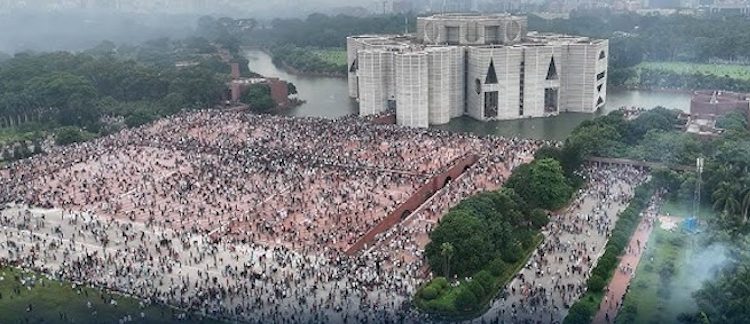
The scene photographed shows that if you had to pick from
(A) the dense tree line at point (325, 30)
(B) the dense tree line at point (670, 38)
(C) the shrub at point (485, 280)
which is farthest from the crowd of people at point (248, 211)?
(A) the dense tree line at point (325, 30)

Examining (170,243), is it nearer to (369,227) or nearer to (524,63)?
(369,227)

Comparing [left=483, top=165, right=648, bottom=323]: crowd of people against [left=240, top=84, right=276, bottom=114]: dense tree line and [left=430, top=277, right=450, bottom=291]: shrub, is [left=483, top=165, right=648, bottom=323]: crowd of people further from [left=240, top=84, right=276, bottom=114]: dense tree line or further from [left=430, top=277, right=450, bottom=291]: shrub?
[left=240, top=84, right=276, bottom=114]: dense tree line

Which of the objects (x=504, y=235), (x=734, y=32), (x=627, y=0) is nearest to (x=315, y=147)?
(x=504, y=235)

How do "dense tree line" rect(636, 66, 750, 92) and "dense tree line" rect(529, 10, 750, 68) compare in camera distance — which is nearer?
"dense tree line" rect(636, 66, 750, 92)

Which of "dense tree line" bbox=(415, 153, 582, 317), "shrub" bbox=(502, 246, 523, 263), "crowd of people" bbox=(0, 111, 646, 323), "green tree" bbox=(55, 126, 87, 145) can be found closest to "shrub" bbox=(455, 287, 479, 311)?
"dense tree line" bbox=(415, 153, 582, 317)

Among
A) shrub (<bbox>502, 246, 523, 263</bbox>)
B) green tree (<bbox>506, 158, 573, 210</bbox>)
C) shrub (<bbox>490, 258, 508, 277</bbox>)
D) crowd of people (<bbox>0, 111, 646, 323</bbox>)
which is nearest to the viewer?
crowd of people (<bbox>0, 111, 646, 323</bbox>)

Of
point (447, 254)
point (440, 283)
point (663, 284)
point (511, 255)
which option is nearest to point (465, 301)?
point (440, 283)
